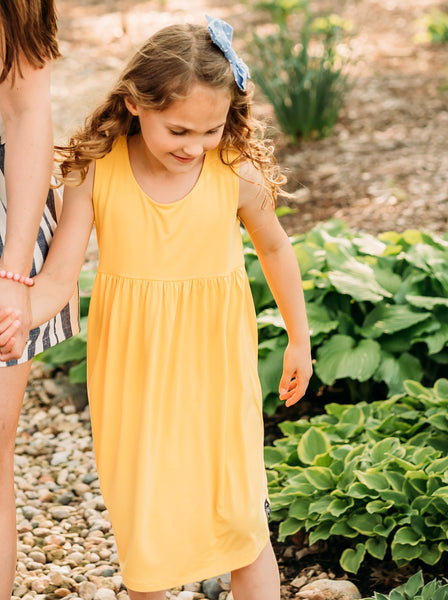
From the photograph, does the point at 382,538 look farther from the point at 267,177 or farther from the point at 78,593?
the point at 267,177

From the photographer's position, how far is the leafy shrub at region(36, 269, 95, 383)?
136 inches

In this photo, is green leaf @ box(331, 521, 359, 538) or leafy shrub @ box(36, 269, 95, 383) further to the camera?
leafy shrub @ box(36, 269, 95, 383)

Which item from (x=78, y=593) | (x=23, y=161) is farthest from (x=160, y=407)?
(x=78, y=593)

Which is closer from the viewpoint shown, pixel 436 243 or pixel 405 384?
pixel 405 384

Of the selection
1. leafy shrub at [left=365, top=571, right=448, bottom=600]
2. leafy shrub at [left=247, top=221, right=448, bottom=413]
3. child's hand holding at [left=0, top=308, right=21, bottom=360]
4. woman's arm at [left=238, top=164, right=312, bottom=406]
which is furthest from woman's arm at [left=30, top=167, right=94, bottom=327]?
leafy shrub at [left=247, top=221, right=448, bottom=413]

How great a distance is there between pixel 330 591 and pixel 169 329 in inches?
40.3

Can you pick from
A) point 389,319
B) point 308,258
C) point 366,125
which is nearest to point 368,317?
point 389,319

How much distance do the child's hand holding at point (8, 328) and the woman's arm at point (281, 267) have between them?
542 mm

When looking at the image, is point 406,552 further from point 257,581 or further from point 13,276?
point 13,276

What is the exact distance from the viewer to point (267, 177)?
72.5 inches

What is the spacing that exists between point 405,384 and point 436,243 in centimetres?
86

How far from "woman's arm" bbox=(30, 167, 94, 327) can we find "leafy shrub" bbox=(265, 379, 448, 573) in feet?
3.57

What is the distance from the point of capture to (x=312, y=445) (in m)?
2.68

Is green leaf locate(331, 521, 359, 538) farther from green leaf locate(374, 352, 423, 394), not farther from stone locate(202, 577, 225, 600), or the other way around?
green leaf locate(374, 352, 423, 394)
